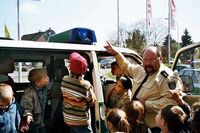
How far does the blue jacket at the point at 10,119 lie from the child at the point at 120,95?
4.08ft

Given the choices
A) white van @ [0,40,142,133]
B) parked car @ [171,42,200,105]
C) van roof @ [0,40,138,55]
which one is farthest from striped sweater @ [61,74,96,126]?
parked car @ [171,42,200,105]

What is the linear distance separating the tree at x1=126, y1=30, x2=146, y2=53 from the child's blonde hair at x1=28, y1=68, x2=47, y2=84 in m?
32.4

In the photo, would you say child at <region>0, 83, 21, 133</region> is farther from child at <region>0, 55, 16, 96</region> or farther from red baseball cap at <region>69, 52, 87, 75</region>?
red baseball cap at <region>69, 52, 87, 75</region>

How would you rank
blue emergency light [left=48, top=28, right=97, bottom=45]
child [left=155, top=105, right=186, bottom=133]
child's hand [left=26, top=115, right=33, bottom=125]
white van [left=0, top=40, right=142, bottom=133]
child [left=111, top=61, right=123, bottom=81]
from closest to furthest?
1. child [left=155, top=105, right=186, bottom=133]
2. white van [left=0, top=40, right=142, bottom=133]
3. child's hand [left=26, top=115, right=33, bottom=125]
4. blue emergency light [left=48, top=28, right=97, bottom=45]
5. child [left=111, top=61, right=123, bottom=81]

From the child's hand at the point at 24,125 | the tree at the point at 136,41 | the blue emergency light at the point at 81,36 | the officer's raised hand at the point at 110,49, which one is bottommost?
the child's hand at the point at 24,125

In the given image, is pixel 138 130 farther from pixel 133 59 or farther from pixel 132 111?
pixel 133 59

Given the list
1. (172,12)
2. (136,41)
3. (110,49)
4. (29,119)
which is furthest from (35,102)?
(136,41)

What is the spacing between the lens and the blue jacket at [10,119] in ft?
9.57

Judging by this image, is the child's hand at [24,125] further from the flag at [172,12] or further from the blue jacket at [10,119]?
the flag at [172,12]

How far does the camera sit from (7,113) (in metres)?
2.97

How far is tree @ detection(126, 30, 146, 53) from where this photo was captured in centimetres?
3588

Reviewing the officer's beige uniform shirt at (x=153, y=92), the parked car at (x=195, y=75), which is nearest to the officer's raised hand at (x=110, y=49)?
the officer's beige uniform shirt at (x=153, y=92)

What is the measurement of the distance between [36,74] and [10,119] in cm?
55

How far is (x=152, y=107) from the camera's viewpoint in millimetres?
3479
